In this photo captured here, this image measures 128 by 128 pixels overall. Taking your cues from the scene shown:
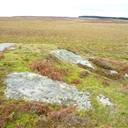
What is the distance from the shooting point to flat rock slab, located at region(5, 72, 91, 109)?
55.0 feet

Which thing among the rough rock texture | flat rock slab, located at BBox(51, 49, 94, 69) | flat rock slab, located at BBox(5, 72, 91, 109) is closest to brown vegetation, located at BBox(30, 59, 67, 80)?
flat rock slab, located at BBox(5, 72, 91, 109)

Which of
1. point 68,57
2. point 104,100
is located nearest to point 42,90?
point 104,100

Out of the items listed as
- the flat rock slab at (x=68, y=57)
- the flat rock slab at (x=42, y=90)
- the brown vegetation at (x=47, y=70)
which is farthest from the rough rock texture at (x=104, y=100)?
the flat rock slab at (x=68, y=57)

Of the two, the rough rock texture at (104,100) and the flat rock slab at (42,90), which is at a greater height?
the flat rock slab at (42,90)

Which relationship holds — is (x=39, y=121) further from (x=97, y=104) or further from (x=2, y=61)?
(x=2, y=61)

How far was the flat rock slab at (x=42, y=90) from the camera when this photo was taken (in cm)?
1677

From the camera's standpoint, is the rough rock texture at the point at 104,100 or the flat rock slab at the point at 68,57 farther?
the flat rock slab at the point at 68,57

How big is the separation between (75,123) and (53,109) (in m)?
1.59

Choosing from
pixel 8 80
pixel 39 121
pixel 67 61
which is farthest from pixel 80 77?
pixel 39 121

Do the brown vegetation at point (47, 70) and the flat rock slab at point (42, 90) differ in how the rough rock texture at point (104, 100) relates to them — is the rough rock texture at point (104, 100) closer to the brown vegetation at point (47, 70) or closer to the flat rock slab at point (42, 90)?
the flat rock slab at point (42, 90)

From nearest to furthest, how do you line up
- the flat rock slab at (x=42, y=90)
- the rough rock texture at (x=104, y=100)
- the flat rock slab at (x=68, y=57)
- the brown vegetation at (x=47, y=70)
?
the flat rock slab at (x=42, y=90), the rough rock texture at (x=104, y=100), the brown vegetation at (x=47, y=70), the flat rock slab at (x=68, y=57)

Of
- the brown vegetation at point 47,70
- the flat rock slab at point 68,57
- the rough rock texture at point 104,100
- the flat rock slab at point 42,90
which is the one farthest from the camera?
the flat rock slab at point 68,57

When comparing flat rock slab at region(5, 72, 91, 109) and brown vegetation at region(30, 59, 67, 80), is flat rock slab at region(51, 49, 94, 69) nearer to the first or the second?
brown vegetation at region(30, 59, 67, 80)

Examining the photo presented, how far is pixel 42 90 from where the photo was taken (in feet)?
57.6
